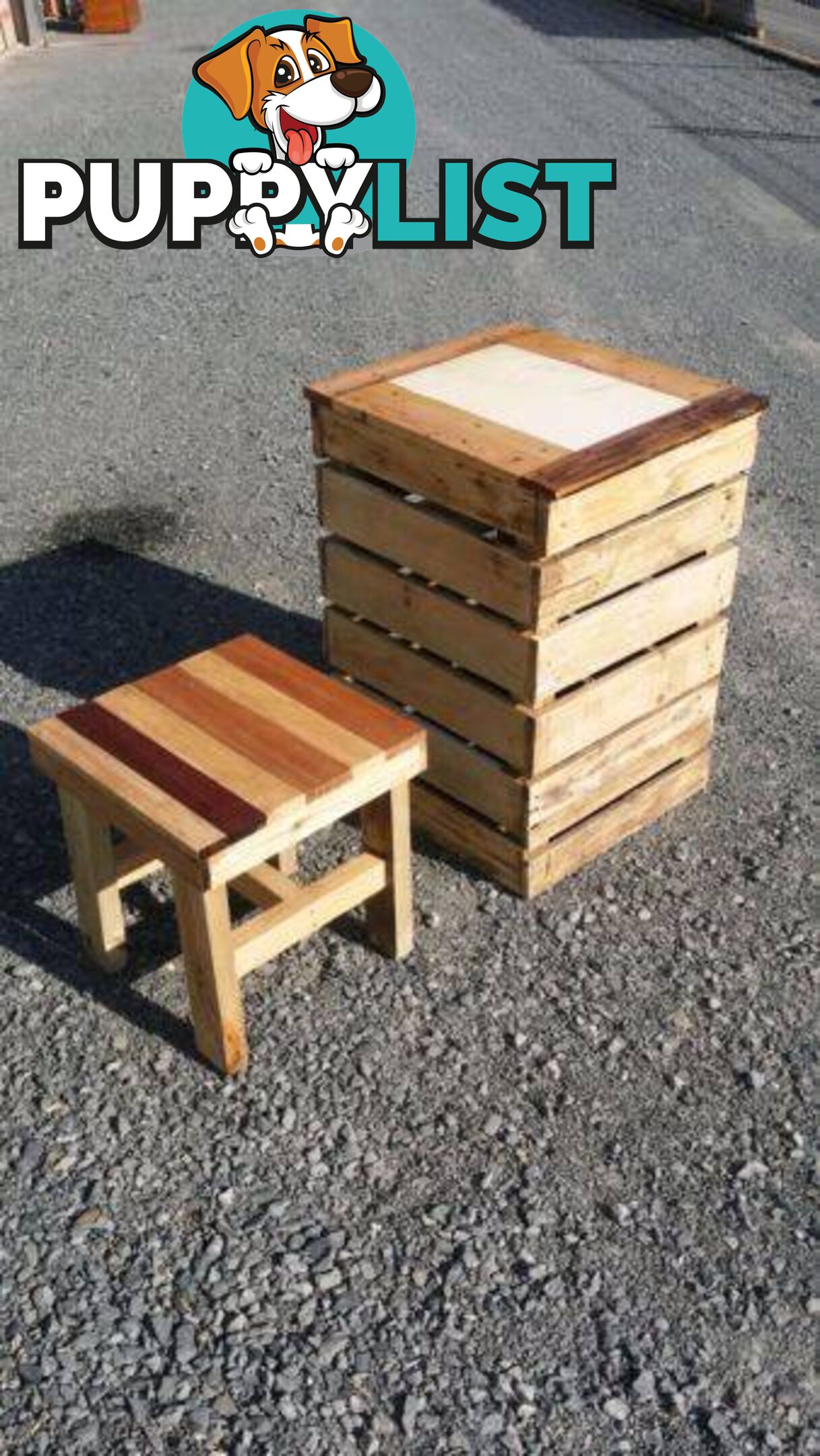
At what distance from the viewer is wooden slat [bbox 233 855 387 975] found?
3.65 meters

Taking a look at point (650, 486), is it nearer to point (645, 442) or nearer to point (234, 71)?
point (645, 442)

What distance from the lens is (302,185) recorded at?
12031 millimetres

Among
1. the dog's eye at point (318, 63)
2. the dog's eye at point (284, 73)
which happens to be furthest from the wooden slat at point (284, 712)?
the dog's eye at point (318, 63)

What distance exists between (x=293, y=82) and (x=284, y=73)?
0.28 m

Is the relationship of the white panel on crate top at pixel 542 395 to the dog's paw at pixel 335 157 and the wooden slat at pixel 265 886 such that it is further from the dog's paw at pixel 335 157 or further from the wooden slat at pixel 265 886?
the dog's paw at pixel 335 157

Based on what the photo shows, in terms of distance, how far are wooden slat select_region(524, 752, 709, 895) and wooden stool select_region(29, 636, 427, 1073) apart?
48cm

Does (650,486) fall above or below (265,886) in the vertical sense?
above

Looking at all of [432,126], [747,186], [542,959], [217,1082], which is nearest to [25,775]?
[217,1082]

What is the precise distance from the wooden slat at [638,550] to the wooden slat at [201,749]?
88cm

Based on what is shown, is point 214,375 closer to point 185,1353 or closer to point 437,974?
point 437,974

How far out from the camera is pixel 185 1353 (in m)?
2.99

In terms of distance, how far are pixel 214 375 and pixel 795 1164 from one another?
245 inches

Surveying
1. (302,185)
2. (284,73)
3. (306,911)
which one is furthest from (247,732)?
(284,73)

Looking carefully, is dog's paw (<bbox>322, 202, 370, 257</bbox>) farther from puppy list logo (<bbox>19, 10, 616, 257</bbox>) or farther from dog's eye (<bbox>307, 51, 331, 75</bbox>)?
dog's eye (<bbox>307, 51, 331, 75</bbox>)
